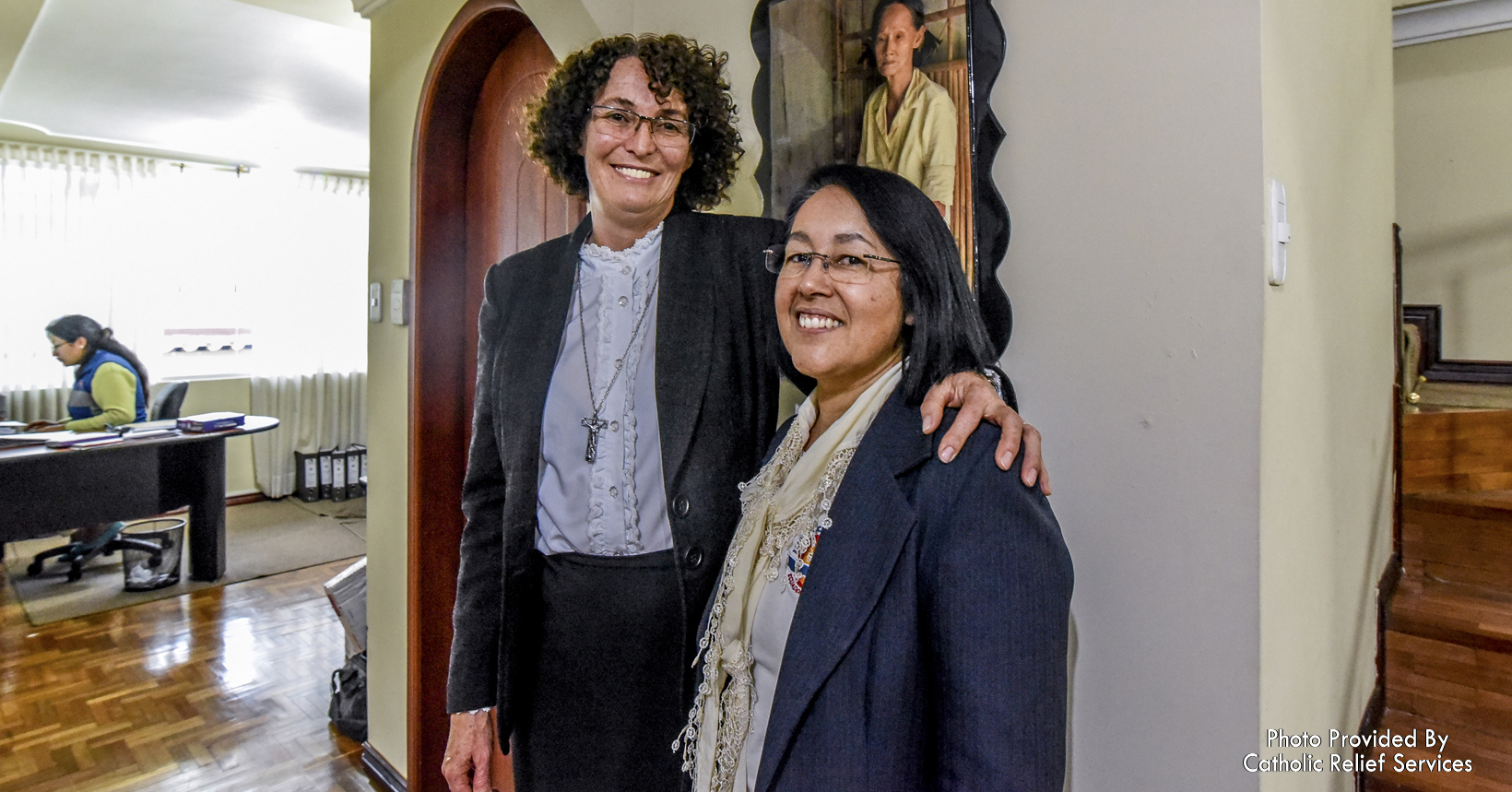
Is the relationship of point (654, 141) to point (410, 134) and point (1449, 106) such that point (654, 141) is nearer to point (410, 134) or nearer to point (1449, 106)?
point (410, 134)

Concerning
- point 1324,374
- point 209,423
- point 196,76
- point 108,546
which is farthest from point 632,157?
point 108,546

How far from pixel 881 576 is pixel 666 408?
17.9 inches

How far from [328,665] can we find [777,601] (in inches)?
131

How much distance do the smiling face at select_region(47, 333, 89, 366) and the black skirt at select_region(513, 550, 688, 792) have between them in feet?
16.6

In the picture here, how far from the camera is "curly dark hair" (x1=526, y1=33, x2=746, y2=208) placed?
115 cm

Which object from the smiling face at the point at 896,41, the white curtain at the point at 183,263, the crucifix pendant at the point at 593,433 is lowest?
the crucifix pendant at the point at 593,433

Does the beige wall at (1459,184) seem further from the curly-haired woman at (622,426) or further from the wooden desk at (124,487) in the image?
the wooden desk at (124,487)

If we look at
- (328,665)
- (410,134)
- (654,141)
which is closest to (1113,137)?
(654,141)

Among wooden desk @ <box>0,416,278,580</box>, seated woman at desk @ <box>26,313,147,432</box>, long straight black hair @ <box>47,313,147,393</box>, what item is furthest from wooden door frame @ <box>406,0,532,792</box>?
long straight black hair @ <box>47,313,147,393</box>

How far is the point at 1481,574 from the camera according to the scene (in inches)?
85.7

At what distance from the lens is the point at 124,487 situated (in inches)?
163

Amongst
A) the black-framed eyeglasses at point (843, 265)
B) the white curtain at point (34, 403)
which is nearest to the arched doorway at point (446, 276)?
the black-framed eyeglasses at point (843, 265)

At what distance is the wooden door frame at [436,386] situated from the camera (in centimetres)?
224

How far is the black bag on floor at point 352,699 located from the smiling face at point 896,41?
8.73ft
